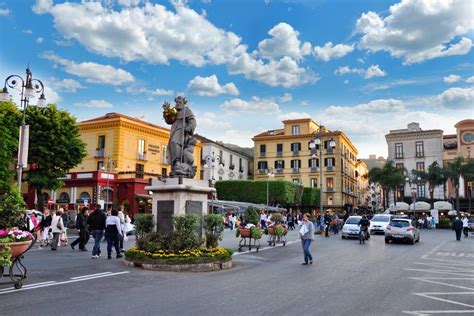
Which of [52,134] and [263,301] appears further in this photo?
[52,134]

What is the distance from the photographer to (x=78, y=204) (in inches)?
1668

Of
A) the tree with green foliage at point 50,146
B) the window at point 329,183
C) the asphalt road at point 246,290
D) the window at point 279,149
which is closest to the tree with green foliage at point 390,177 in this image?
the window at point 329,183

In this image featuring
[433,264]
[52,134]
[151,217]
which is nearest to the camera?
[151,217]

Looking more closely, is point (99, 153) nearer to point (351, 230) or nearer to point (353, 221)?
point (353, 221)

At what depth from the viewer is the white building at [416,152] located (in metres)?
68.4

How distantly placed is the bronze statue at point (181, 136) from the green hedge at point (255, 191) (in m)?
46.8

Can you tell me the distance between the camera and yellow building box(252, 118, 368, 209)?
72.6 m

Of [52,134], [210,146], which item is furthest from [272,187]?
[52,134]

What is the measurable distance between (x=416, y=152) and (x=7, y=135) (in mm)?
60028

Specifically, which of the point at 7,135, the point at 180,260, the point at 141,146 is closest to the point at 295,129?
the point at 141,146

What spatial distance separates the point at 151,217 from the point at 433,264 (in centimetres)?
985

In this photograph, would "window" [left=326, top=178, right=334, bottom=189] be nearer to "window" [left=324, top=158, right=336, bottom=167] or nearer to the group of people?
"window" [left=324, top=158, right=336, bottom=167]

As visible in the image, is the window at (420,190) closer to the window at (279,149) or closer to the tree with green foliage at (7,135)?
the window at (279,149)

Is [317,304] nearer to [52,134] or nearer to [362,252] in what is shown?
[362,252]
